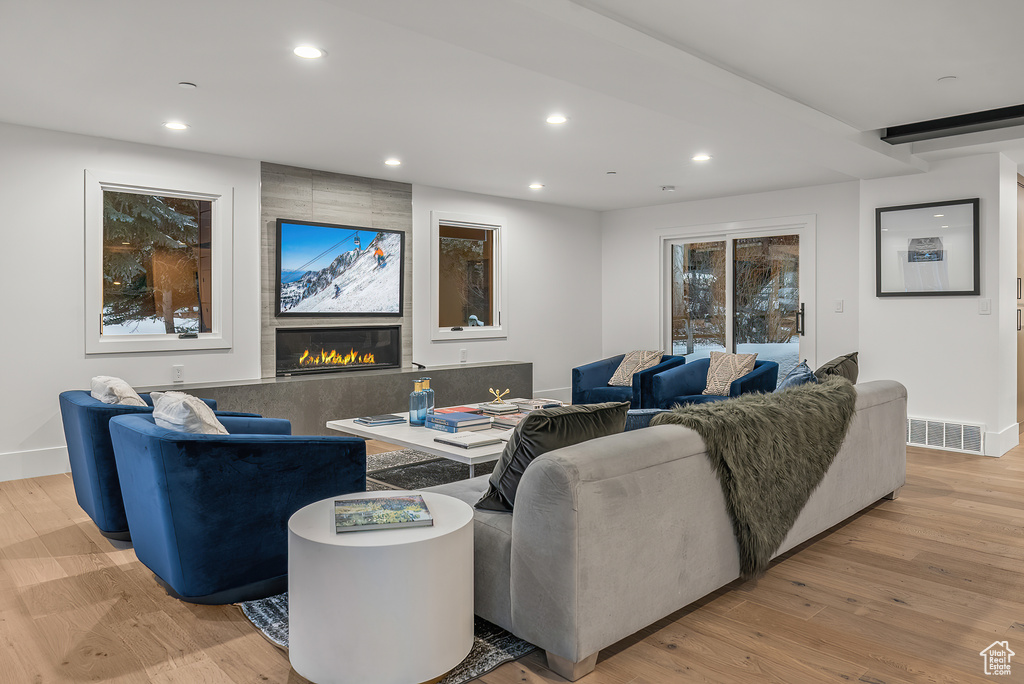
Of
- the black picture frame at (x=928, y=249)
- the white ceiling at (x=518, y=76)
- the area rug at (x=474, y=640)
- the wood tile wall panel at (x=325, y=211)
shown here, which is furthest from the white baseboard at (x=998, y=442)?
the wood tile wall panel at (x=325, y=211)

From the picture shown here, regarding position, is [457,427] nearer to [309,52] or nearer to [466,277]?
[309,52]

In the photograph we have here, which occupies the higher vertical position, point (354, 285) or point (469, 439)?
point (354, 285)

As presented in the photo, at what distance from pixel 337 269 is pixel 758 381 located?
380cm

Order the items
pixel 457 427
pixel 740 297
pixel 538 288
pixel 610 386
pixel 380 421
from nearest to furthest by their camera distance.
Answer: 1. pixel 457 427
2. pixel 380 421
3. pixel 610 386
4. pixel 740 297
5. pixel 538 288

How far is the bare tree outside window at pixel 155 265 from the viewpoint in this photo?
4.90 m

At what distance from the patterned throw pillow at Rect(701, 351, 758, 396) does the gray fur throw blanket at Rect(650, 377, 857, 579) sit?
2.65 meters

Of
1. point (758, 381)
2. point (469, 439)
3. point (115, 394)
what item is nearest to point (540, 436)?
point (469, 439)

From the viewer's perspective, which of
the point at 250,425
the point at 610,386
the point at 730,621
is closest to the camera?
the point at 730,621

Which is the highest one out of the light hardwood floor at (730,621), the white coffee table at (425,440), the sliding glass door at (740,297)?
the sliding glass door at (740,297)

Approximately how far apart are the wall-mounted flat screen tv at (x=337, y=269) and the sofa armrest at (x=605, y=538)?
421 centimetres

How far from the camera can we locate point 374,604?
5.90 feet

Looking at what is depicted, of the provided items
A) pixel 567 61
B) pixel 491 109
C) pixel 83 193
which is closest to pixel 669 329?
pixel 491 109

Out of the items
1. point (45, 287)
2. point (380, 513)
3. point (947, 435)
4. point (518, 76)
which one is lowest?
point (947, 435)

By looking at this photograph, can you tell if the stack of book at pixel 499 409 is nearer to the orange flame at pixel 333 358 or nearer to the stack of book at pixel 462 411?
the stack of book at pixel 462 411
